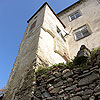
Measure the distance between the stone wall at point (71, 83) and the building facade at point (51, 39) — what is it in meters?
0.37

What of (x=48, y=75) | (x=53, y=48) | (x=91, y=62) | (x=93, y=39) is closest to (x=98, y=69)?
(x=91, y=62)

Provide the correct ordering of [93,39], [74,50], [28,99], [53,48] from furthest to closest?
[74,50], [93,39], [53,48], [28,99]

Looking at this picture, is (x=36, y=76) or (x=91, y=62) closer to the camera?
(x=91, y=62)

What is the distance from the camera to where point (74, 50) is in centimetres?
748

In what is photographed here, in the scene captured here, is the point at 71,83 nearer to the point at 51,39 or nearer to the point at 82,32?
the point at 51,39

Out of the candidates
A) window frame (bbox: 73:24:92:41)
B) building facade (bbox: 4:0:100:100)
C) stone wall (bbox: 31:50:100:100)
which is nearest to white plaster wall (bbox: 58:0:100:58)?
building facade (bbox: 4:0:100:100)

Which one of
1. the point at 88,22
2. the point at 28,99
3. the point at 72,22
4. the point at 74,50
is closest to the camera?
the point at 28,99

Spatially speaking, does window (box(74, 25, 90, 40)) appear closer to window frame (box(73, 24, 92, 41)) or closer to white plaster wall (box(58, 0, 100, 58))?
window frame (box(73, 24, 92, 41))

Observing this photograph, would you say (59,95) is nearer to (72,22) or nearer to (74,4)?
(72,22)

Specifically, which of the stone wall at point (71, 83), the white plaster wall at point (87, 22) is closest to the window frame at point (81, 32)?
the white plaster wall at point (87, 22)

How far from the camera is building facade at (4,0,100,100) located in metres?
3.88

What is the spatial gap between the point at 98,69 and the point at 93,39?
510 cm

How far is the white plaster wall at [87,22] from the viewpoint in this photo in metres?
6.93

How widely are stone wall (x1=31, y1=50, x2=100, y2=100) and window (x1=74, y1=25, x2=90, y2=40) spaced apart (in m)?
5.52
